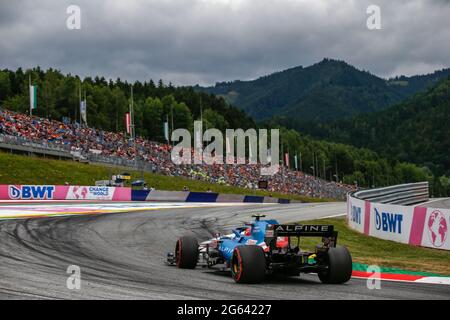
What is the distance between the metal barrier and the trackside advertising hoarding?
5588mm

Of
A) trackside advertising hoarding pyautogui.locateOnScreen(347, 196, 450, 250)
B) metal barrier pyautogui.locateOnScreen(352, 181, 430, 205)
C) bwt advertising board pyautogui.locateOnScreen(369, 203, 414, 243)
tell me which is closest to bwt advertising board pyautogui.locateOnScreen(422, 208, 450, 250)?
trackside advertising hoarding pyautogui.locateOnScreen(347, 196, 450, 250)

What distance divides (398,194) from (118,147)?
36.4 meters

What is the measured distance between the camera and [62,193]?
4734cm

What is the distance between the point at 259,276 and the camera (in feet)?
38.0

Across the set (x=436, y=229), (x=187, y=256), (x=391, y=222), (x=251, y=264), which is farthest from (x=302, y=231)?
(x=391, y=222)

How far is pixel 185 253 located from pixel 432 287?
529cm

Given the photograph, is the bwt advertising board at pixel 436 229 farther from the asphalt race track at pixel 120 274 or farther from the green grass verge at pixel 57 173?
the green grass verge at pixel 57 173

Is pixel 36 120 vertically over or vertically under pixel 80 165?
over

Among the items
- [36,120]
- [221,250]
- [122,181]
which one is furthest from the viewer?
[36,120]

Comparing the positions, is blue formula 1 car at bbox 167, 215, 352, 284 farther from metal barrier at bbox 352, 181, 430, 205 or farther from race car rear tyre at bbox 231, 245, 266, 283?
metal barrier at bbox 352, 181, 430, 205

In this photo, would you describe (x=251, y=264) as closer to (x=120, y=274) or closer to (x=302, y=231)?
(x=302, y=231)
